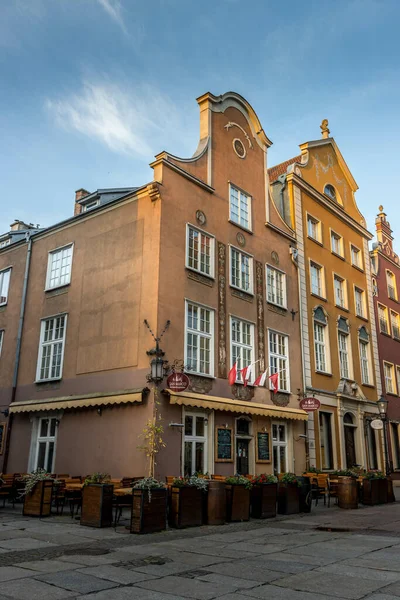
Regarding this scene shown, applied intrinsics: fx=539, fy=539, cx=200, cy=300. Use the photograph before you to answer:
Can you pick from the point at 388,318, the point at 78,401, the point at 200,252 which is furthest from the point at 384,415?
the point at 78,401

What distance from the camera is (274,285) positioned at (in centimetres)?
2106

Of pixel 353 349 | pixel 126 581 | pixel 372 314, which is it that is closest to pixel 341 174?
pixel 372 314

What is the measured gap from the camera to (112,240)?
58.6 feet

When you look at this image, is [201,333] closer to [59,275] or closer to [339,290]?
[59,275]

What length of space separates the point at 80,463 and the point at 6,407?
477cm

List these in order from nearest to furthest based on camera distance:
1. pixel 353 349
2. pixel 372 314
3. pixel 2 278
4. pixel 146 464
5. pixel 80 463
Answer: pixel 146 464 < pixel 80 463 < pixel 2 278 < pixel 353 349 < pixel 372 314

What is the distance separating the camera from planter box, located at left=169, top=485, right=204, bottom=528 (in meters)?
10.7

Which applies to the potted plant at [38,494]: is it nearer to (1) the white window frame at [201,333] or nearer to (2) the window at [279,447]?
(1) the white window frame at [201,333]

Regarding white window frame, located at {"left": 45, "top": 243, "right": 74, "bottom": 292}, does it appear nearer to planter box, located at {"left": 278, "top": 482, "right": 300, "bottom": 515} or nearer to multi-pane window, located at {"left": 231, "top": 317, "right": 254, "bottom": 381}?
multi-pane window, located at {"left": 231, "top": 317, "right": 254, "bottom": 381}

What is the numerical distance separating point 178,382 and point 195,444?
7.78 feet

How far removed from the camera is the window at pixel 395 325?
31547 mm

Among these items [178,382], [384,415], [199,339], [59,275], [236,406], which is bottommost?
[236,406]

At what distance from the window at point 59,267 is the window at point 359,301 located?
14.9 meters

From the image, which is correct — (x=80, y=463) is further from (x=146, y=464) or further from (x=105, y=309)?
(x=105, y=309)
